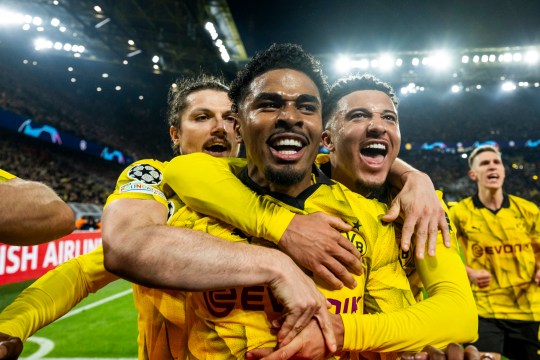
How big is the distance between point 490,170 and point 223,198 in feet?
12.3

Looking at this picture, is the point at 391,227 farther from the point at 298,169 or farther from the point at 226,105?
the point at 226,105

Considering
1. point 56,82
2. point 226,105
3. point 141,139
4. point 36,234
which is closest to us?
point 36,234

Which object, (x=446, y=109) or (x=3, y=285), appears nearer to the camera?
(x=3, y=285)

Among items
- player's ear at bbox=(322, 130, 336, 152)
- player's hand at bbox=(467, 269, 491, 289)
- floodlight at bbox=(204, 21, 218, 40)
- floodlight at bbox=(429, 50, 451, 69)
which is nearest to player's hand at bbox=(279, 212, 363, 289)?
player's ear at bbox=(322, 130, 336, 152)

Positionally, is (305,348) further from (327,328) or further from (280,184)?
(280,184)

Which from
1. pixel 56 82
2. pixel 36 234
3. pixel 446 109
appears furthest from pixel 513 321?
pixel 446 109

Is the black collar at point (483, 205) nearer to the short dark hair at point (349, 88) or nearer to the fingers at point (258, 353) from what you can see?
the short dark hair at point (349, 88)

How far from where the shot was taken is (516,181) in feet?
99.2

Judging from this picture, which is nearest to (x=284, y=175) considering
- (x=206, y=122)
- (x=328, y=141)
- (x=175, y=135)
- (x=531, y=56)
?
(x=328, y=141)

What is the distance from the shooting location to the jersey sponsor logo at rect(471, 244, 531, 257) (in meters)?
4.38

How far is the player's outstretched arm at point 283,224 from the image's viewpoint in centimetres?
160

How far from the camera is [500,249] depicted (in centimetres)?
442

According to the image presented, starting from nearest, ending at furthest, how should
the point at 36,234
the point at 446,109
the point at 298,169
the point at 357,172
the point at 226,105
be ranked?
the point at 36,234 < the point at 298,169 < the point at 357,172 < the point at 226,105 < the point at 446,109

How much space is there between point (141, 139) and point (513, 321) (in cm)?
2824
